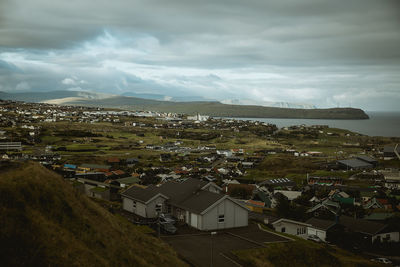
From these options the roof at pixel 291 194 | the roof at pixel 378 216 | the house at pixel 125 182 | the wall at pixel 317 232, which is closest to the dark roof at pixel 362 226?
the wall at pixel 317 232

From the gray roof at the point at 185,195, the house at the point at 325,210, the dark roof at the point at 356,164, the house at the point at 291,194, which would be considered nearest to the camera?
the gray roof at the point at 185,195

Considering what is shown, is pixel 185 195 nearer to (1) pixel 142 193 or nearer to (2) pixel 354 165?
(1) pixel 142 193

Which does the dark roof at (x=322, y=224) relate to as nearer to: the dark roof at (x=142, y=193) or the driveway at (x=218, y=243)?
the driveway at (x=218, y=243)

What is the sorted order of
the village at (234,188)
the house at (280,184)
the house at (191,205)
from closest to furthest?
the house at (191,205) → the village at (234,188) → the house at (280,184)

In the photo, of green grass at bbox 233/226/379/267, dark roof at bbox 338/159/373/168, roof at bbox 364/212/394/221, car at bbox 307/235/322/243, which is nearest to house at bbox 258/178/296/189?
roof at bbox 364/212/394/221

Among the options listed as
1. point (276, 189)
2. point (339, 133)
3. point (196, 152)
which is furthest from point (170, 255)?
point (339, 133)

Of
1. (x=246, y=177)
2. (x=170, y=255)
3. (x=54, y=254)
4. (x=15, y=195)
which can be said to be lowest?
(x=246, y=177)

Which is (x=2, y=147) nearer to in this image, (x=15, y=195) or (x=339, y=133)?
(x=15, y=195)
